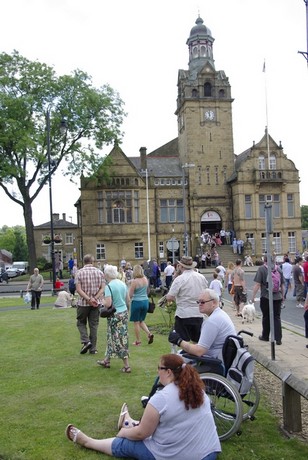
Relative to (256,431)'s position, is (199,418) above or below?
above

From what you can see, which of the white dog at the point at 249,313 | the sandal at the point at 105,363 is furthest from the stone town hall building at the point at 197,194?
the sandal at the point at 105,363

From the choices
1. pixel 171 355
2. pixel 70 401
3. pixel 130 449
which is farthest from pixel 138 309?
pixel 171 355

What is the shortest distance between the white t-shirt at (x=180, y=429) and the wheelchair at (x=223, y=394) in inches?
38.4

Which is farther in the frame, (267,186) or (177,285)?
(267,186)

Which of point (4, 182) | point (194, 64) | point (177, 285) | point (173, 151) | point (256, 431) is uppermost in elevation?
point (194, 64)

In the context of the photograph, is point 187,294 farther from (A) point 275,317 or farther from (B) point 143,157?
(B) point 143,157

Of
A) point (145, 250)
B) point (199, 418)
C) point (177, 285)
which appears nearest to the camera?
point (199, 418)

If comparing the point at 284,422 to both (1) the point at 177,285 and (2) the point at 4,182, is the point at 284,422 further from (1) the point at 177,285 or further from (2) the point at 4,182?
(2) the point at 4,182

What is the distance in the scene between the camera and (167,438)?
15.2ft

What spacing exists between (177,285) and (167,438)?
453cm

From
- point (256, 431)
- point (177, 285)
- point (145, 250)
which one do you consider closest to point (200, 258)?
point (145, 250)

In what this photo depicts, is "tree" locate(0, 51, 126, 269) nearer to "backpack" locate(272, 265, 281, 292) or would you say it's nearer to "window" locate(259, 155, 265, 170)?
"window" locate(259, 155, 265, 170)

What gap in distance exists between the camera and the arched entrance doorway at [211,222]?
51.7 metres

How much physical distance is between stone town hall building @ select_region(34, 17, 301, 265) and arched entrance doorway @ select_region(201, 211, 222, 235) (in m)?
0.11
